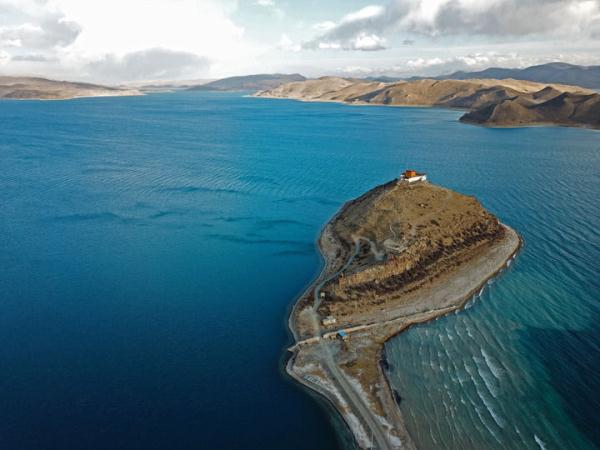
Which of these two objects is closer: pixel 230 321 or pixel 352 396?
pixel 352 396

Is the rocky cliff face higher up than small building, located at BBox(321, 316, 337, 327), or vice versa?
the rocky cliff face

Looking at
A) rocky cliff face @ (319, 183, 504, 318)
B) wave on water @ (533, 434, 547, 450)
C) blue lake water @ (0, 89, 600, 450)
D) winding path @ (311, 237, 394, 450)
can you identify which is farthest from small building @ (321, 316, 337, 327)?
wave on water @ (533, 434, 547, 450)

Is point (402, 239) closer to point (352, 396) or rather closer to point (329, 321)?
point (329, 321)

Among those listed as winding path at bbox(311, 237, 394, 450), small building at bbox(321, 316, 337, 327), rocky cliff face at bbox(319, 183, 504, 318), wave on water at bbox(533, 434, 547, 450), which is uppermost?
rocky cliff face at bbox(319, 183, 504, 318)

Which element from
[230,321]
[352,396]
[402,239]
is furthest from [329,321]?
[402,239]

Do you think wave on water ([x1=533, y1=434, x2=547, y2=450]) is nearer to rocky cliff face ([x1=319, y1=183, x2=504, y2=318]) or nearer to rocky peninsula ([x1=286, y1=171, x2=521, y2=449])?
rocky peninsula ([x1=286, y1=171, x2=521, y2=449])

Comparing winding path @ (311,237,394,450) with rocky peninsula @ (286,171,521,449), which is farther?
rocky peninsula @ (286,171,521,449)

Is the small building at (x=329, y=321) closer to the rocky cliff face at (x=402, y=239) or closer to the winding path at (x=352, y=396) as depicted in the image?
the winding path at (x=352, y=396)
